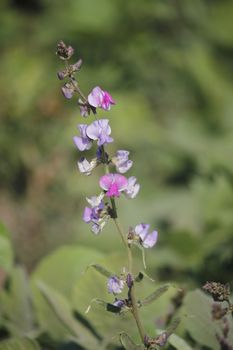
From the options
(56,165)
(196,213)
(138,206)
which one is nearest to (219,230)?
(196,213)

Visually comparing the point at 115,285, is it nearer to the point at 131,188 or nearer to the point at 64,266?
the point at 131,188

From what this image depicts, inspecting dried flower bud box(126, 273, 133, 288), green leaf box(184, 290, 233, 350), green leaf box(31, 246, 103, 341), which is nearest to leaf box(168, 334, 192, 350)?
green leaf box(184, 290, 233, 350)

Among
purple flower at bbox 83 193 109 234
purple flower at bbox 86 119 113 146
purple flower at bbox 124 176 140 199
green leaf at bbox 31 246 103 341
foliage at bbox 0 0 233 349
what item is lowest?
purple flower at bbox 83 193 109 234

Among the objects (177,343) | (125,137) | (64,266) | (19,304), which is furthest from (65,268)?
(125,137)

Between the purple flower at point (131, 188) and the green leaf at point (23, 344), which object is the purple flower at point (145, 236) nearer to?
the purple flower at point (131, 188)

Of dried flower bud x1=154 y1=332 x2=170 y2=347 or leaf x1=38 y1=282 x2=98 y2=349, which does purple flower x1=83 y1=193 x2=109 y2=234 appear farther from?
leaf x1=38 y1=282 x2=98 y2=349

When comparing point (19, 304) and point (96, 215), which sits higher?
point (19, 304)
